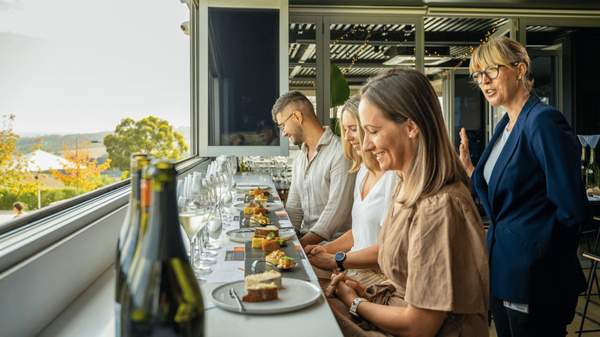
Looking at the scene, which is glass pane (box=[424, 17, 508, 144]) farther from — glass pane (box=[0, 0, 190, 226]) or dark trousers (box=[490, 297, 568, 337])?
dark trousers (box=[490, 297, 568, 337])

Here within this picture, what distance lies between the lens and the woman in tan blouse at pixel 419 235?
4.29 feet

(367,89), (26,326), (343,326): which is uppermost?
(367,89)

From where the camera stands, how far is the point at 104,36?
1.79 metres

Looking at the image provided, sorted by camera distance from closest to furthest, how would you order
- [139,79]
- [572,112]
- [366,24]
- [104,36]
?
[104,36] → [139,79] → [366,24] → [572,112]

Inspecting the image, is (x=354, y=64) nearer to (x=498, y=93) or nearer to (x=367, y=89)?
(x=498, y=93)

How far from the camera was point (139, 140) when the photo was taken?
2.29 m

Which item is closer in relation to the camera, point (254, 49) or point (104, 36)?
point (104, 36)

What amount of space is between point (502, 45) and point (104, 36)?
1.48m

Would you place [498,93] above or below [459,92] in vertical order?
below

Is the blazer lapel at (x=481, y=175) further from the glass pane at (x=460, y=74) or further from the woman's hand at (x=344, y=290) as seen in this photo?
the glass pane at (x=460, y=74)

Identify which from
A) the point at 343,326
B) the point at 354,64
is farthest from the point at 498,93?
the point at 354,64

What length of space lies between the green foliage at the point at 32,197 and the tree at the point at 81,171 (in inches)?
1.0

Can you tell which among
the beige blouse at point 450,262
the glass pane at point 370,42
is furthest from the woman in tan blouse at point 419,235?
the glass pane at point 370,42

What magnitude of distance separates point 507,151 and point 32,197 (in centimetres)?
160
